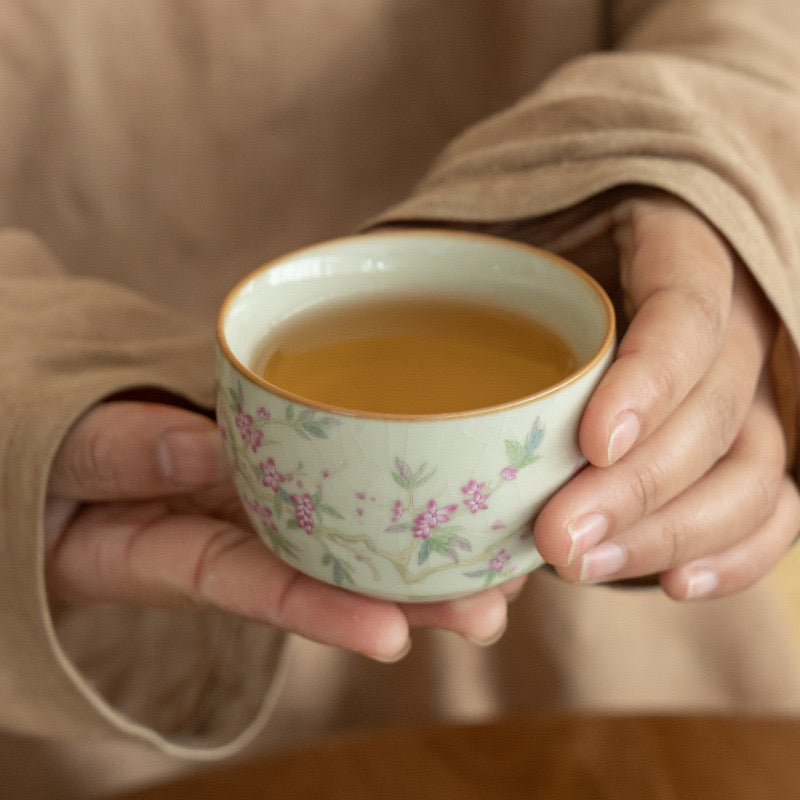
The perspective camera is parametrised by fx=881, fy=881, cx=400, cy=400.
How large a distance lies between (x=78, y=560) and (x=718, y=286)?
475 mm

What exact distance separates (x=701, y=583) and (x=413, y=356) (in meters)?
0.25

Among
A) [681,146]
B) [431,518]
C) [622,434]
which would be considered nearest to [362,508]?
[431,518]

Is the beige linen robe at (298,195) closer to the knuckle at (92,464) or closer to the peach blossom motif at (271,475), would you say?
the knuckle at (92,464)

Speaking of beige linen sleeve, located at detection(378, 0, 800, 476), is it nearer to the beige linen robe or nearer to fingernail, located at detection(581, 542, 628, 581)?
the beige linen robe

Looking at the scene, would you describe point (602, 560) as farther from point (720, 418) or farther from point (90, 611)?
point (90, 611)

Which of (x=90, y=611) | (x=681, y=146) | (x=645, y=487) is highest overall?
(x=681, y=146)

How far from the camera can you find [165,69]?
87 cm

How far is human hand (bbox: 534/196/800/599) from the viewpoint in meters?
0.46

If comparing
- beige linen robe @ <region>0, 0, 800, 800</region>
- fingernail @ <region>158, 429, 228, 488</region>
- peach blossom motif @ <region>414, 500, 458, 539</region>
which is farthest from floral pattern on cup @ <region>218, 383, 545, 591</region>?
beige linen robe @ <region>0, 0, 800, 800</region>

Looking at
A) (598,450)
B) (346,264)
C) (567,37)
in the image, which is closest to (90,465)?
(346,264)

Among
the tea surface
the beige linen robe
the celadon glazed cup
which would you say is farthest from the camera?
the beige linen robe

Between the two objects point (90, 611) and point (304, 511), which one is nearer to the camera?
point (304, 511)

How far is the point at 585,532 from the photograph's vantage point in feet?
1.51

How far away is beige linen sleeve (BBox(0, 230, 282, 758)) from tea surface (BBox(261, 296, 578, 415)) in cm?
14
